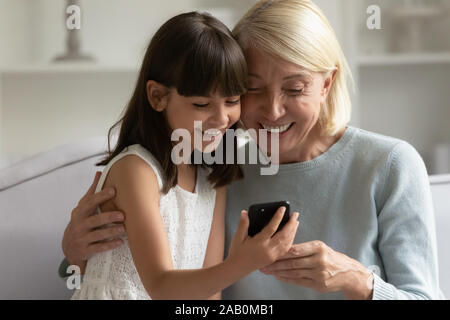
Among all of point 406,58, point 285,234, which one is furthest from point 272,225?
point 406,58

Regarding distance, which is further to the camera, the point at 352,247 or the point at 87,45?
the point at 87,45

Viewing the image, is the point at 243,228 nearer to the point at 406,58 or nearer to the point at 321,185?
the point at 321,185

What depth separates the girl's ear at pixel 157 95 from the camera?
0.96m

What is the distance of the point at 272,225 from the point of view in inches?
30.0

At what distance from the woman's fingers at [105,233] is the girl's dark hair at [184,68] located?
0.33 feet

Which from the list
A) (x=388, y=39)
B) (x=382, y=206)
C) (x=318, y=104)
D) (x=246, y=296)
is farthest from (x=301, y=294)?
(x=388, y=39)

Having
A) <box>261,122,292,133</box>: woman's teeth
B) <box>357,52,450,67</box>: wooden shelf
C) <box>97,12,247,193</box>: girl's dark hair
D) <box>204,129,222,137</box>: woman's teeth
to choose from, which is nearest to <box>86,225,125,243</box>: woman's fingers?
<box>97,12,247,193</box>: girl's dark hair

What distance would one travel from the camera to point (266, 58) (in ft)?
3.19

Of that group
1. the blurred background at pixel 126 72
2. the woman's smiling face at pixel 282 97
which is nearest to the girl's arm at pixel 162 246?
the woman's smiling face at pixel 282 97

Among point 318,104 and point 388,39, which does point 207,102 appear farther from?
point 388,39

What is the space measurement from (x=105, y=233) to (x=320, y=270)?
1.14 feet

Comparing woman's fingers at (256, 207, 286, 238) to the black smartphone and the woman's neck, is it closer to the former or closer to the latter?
the black smartphone

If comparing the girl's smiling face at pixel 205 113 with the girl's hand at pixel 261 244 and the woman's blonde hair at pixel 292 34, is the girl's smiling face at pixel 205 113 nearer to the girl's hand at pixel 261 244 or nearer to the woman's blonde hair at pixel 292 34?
the woman's blonde hair at pixel 292 34

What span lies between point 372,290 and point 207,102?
0.39m
